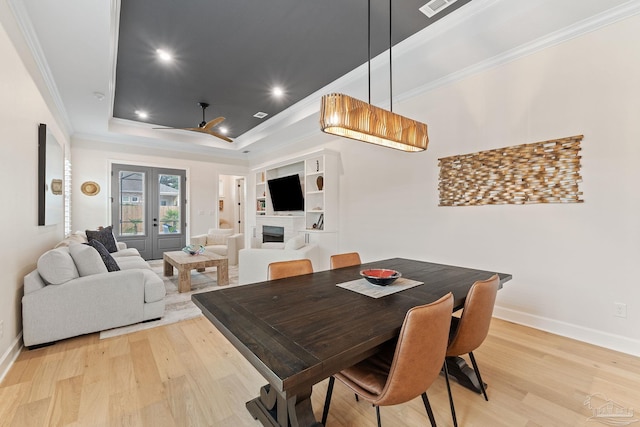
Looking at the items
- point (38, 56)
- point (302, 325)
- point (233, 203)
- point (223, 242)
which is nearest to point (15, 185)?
point (38, 56)

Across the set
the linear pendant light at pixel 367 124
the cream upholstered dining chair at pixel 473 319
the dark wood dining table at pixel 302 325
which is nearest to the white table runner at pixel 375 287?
the dark wood dining table at pixel 302 325

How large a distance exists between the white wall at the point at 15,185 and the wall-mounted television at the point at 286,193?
12.2ft

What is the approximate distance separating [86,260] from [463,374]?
348 cm

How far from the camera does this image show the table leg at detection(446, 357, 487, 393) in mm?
1874

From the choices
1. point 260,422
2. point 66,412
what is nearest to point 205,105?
point 66,412

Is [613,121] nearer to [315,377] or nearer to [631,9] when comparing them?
[631,9]

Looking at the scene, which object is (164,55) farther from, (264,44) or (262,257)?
(262,257)

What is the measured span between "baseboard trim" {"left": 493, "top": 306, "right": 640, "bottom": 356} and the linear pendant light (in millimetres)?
2150

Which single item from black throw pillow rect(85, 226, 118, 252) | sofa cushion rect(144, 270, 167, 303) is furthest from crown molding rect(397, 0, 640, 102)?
black throw pillow rect(85, 226, 118, 252)

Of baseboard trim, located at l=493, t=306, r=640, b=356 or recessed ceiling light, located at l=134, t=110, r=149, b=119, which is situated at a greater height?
recessed ceiling light, located at l=134, t=110, r=149, b=119

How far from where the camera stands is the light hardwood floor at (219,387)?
164 centimetres

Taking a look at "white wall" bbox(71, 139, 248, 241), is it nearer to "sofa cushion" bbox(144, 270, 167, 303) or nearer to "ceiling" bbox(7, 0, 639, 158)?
"ceiling" bbox(7, 0, 639, 158)

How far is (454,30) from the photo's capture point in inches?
106

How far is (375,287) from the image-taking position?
1.79 m
